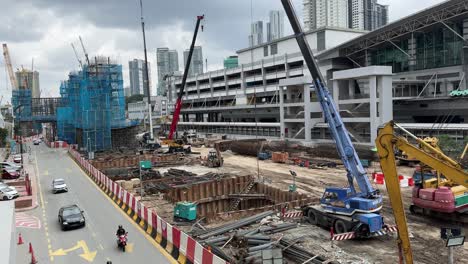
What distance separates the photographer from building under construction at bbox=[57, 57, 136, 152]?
249 feet

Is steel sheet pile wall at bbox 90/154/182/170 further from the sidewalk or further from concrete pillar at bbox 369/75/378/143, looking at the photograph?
concrete pillar at bbox 369/75/378/143

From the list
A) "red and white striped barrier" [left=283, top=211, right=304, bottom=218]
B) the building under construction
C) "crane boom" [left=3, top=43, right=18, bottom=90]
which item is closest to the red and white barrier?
"red and white striped barrier" [left=283, top=211, right=304, bottom=218]

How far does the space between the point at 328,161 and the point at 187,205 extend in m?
30.6

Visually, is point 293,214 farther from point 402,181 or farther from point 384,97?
point 384,97

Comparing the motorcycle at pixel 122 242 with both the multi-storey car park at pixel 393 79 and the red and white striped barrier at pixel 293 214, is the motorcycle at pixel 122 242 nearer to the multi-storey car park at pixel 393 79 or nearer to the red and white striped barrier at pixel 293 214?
the red and white striped barrier at pixel 293 214

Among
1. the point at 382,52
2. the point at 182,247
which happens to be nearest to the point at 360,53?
the point at 382,52

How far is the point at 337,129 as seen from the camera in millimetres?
23578

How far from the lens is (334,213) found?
22.5m

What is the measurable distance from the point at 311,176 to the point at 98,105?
1927 inches

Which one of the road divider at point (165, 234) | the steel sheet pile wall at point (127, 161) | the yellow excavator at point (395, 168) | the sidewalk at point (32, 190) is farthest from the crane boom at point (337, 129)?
the steel sheet pile wall at point (127, 161)

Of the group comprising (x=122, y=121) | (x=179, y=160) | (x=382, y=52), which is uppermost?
(x=382, y=52)

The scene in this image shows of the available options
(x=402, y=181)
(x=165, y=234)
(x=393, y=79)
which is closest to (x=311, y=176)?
(x=402, y=181)

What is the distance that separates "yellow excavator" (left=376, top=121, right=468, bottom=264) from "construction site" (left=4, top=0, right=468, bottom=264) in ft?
0.12

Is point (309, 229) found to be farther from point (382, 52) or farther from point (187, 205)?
point (382, 52)
